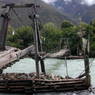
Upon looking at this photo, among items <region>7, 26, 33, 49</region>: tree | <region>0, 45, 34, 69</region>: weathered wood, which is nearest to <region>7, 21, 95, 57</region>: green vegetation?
<region>7, 26, 33, 49</region>: tree

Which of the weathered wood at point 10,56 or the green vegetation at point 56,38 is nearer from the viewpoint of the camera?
the weathered wood at point 10,56

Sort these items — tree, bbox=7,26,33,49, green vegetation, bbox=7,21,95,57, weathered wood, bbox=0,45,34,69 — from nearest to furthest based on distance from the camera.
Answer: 1. weathered wood, bbox=0,45,34,69
2. green vegetation, bbox=7,21,95,57
3. tree, bbox=7,26,33,49

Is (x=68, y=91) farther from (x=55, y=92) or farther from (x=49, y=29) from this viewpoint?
(x=49, y=29)

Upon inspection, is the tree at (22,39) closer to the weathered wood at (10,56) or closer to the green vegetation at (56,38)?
the green vegetation at (56,38)

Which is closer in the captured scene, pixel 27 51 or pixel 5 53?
pixel 5 53

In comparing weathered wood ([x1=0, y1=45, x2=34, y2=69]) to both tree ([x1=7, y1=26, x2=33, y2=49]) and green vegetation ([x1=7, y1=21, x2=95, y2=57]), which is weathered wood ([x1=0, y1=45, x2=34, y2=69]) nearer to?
green vegetation ([x1=7, y1=21, x2=95, y2=57])

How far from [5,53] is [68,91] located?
884 cm

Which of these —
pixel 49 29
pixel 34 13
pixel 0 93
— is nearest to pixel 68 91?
pixel 0 93

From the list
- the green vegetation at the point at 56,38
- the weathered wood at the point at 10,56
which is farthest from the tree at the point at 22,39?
the weathered wood at the point at 10,56

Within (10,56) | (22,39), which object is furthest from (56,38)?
(10,56)

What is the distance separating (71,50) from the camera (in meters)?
110

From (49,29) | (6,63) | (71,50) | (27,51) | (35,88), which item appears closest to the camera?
(35,88)

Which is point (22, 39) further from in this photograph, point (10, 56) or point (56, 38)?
point (10, 56)

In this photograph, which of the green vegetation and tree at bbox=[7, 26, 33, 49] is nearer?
the green vegetation
